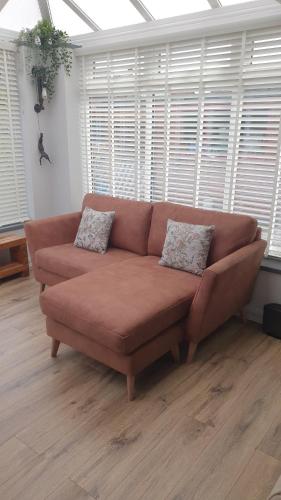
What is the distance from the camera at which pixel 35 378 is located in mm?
2146

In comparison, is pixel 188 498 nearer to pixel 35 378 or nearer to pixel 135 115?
pixel 35 378

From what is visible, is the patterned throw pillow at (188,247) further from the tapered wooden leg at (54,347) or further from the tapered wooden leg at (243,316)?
the tapered wooden leg at (54,347)

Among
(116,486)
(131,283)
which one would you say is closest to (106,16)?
(131,283)

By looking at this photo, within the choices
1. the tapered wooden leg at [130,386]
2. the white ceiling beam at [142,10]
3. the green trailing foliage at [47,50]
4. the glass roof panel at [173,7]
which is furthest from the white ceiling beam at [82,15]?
the tapered wooden leg at [130,386]

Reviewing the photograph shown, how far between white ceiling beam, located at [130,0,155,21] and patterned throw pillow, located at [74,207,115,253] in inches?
66.1

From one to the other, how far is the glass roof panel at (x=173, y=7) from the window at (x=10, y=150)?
1445 millimetres

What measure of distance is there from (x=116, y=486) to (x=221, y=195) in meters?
2.17

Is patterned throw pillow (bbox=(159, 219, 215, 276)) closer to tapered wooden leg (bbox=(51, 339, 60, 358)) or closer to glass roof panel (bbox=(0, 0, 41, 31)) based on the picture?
tapered wooden leg (bbox=(51, 339, 60, 358))

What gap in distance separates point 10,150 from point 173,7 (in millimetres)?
2019

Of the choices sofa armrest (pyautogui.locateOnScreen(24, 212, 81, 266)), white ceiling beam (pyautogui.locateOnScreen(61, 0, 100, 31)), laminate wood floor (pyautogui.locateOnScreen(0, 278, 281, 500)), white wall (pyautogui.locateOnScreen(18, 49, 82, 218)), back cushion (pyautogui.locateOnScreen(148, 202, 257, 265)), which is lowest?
laminate wood floor (pyautogui.locateOnScreen(0, 278, 281, 500))

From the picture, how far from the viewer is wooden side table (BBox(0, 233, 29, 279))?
3.42m

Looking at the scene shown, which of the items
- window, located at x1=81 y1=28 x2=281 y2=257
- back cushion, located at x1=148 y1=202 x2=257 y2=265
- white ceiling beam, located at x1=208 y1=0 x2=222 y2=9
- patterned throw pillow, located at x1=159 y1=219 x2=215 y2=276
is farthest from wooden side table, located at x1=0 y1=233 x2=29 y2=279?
white ceiling beam, located at x1=208 y1=0 x2=222 y2=9

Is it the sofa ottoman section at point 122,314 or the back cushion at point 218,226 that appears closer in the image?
the sofa ottoman section at point 122,314

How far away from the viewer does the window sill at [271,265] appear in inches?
106
